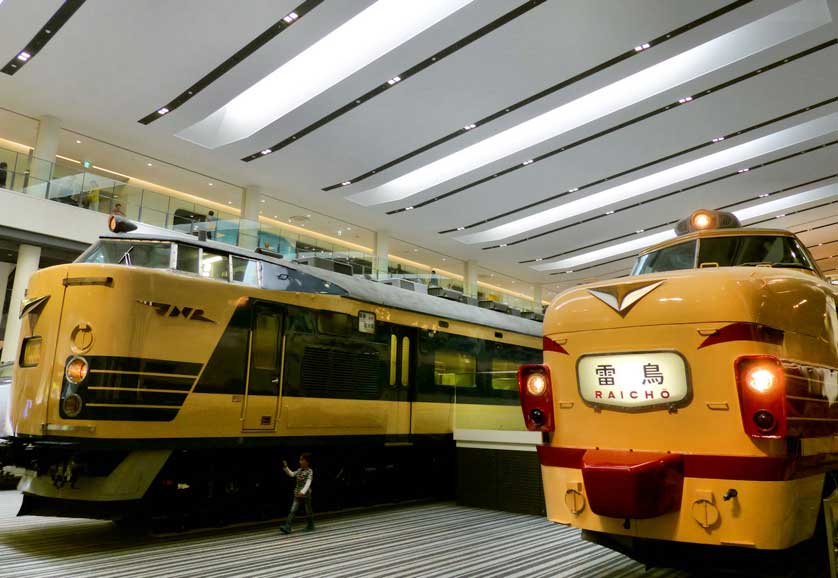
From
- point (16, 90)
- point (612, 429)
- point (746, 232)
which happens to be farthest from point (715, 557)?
point (16, 90)

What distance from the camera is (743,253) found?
14.3 ft

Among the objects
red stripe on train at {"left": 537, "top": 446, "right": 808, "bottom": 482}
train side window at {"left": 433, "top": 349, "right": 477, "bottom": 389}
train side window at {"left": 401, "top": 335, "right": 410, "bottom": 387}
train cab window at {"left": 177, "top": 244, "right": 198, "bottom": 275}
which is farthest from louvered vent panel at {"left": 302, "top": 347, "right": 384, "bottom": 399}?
red stripe on train at {"left": 537, "top": 446, "right": 808, "bottom": 482}

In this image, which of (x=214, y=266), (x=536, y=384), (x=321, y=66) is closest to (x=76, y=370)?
(x=214, y=266)

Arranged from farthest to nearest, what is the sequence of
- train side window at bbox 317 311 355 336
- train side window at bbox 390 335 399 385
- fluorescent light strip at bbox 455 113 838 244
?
fluorescent light strip at bbox 455 113 838 244
train side window at bbox 390 335 399 385
train side window at bbox 317 311 355 336

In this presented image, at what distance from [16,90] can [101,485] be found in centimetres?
1467

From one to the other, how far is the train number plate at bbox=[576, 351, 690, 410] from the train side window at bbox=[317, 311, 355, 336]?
14.0ft

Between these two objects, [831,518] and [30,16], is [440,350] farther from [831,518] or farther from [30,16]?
[30,16]

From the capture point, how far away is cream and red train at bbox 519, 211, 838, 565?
274 cm

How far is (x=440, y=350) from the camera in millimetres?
8969

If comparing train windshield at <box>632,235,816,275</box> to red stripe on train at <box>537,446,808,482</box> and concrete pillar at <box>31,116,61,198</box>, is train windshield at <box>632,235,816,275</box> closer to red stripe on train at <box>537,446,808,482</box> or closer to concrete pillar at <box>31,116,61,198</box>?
red stripe on train at <box>537,446,808,482</box>

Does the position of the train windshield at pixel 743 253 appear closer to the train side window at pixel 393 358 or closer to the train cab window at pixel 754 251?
the train cab window at pixel 754 251

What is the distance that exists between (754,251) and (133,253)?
19.4 feet

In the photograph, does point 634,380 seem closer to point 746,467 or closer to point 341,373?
point 746,467

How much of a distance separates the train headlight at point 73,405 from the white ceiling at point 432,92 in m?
10.1
